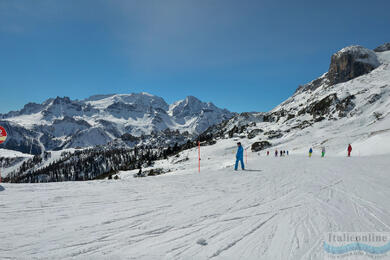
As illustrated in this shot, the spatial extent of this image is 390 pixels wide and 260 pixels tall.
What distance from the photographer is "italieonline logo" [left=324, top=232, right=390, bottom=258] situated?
3.29 m

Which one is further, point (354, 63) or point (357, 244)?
point (354, 63)

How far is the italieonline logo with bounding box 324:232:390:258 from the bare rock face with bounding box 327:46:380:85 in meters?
241

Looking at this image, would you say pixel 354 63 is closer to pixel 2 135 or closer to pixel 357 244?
pixel 357 244

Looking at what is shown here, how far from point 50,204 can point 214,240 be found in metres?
5.23

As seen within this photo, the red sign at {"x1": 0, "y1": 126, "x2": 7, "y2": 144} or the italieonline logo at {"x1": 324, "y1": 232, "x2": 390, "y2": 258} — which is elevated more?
the red sign at {"x1": 0, "y1": 126, "x2": 7, "y2": 144}

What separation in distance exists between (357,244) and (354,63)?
248807mm

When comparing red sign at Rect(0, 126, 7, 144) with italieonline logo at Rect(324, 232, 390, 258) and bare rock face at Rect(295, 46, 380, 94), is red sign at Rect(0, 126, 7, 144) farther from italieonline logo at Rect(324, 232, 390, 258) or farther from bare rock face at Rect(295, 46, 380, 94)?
bare rock face at Rect(295, 46, 380, 94)

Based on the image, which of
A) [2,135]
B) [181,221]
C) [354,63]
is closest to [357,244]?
[181,221]

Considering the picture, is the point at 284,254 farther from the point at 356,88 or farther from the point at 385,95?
the point at 356,88

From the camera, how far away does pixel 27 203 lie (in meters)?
5.73

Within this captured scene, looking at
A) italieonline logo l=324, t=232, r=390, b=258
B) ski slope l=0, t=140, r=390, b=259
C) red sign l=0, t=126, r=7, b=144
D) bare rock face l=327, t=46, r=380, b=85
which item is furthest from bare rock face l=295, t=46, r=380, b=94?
red sign l=0, t=126, r=7, b=144

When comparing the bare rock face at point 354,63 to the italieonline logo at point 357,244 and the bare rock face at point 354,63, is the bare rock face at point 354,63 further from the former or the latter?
the italieonline logo at point 357,244

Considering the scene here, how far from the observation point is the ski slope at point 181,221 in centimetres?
336

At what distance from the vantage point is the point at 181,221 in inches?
182
